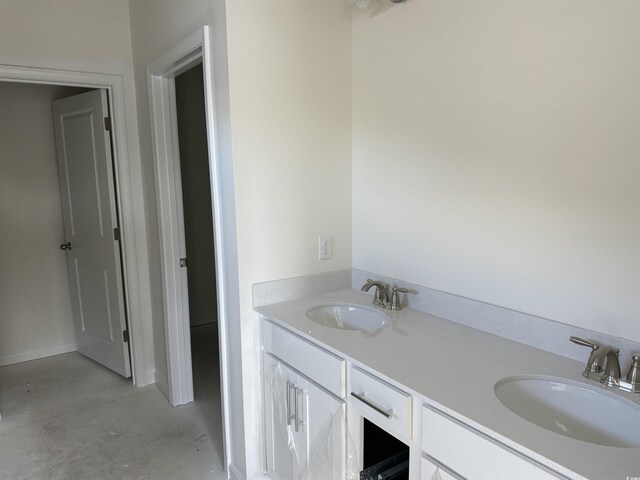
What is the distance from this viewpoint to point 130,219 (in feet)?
9.71

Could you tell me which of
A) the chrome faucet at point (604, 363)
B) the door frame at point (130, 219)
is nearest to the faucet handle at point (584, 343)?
the chrome faucet at point (604, 363)

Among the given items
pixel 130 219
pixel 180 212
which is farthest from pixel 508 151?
pixel 130 219

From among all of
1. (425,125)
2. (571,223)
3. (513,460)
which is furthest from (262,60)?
(513,460)

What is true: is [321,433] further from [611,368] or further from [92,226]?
[92,226]

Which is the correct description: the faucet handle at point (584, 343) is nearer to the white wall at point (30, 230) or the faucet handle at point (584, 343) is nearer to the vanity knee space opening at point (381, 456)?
the vanity knee space opening at point (381, 456)

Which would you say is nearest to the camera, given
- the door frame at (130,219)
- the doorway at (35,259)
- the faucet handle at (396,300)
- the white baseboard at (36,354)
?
the faucet handle at (396,300)

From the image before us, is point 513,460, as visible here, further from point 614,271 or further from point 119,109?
point 119,109

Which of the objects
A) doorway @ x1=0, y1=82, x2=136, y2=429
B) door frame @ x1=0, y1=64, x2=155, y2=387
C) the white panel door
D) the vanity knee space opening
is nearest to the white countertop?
the vanity knee space opening

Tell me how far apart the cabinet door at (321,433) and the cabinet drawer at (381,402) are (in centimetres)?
11

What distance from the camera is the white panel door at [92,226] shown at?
9.87 feet

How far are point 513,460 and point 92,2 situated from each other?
3129 millimetres

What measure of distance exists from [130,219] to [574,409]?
8.66 feet

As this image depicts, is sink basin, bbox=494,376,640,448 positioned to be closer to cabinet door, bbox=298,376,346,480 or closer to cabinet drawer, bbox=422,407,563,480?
cabinet drawer, bbox=422,407,563,480

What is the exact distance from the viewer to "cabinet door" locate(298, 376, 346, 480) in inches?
62.3
